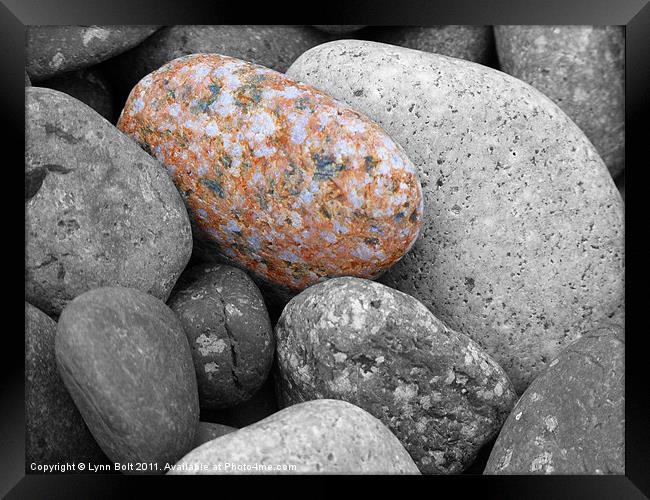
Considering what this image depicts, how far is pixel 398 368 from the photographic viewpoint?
65.5 inches

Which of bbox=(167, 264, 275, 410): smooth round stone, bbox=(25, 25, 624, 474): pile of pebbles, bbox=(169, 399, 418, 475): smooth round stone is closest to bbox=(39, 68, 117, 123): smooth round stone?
bbox=(25, 25, 624, 474): pile of pebbles

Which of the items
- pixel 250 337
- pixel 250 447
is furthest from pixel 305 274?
pixel 250 447

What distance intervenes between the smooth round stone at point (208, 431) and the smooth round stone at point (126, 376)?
0.06 metres

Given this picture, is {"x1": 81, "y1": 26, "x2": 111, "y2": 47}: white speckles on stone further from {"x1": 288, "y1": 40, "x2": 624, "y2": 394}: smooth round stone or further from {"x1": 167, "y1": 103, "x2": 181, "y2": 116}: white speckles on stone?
{"x1": 288, "y1": 40, "x2": 624, "y2": 394}: smooth round stone

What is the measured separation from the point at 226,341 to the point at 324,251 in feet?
1.03

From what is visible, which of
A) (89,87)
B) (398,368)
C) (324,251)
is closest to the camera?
(398,368)

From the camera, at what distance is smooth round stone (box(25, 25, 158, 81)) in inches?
71.2

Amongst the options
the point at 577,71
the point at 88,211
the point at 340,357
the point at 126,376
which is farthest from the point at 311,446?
the point at 577,71

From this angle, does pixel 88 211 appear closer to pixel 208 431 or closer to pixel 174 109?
pixel 174 109

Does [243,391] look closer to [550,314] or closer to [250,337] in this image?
[250,337]

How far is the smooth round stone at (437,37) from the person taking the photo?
2.10 metres

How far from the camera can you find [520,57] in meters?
2.08

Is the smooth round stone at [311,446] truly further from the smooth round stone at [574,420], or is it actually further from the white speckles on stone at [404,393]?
the smooth round stone at [574,420]
